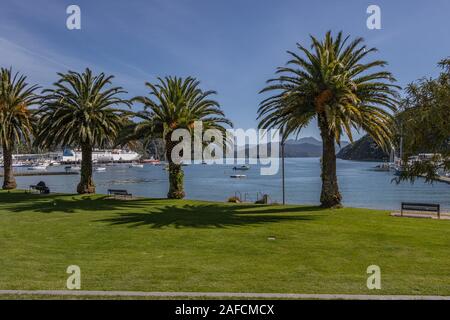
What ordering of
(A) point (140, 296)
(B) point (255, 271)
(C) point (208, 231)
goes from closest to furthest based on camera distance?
(A) point (140, 296) → (B) point (255, 271) → (C) point (208, 231)

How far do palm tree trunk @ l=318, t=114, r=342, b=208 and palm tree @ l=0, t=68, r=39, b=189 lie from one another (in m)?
26.3

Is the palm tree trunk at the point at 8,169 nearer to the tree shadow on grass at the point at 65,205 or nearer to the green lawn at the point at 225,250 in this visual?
the tree shadow on grass at the point at 65,205

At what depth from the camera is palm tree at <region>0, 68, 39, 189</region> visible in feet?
118

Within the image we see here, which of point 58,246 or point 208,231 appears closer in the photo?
point 58,246

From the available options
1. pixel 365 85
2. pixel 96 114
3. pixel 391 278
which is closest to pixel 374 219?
pixel 365 85

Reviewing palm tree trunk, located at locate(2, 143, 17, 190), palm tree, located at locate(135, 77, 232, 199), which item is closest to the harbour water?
palm tree, located at locate(135, 77, 232, 199)

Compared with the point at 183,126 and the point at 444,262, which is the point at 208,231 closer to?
the point at 444,262

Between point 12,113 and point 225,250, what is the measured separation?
31886mm

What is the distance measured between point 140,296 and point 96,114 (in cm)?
2710

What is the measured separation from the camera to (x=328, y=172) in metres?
24.0

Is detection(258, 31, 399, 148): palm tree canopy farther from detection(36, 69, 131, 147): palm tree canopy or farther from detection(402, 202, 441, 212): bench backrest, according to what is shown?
detection(36, 69, 131, 147): palm tree canopy

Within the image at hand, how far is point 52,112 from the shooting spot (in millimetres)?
32188

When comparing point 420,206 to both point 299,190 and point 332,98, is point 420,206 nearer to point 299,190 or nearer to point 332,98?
point 332,98

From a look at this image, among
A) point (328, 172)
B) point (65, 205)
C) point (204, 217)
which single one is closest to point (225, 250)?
point (204, 217)
